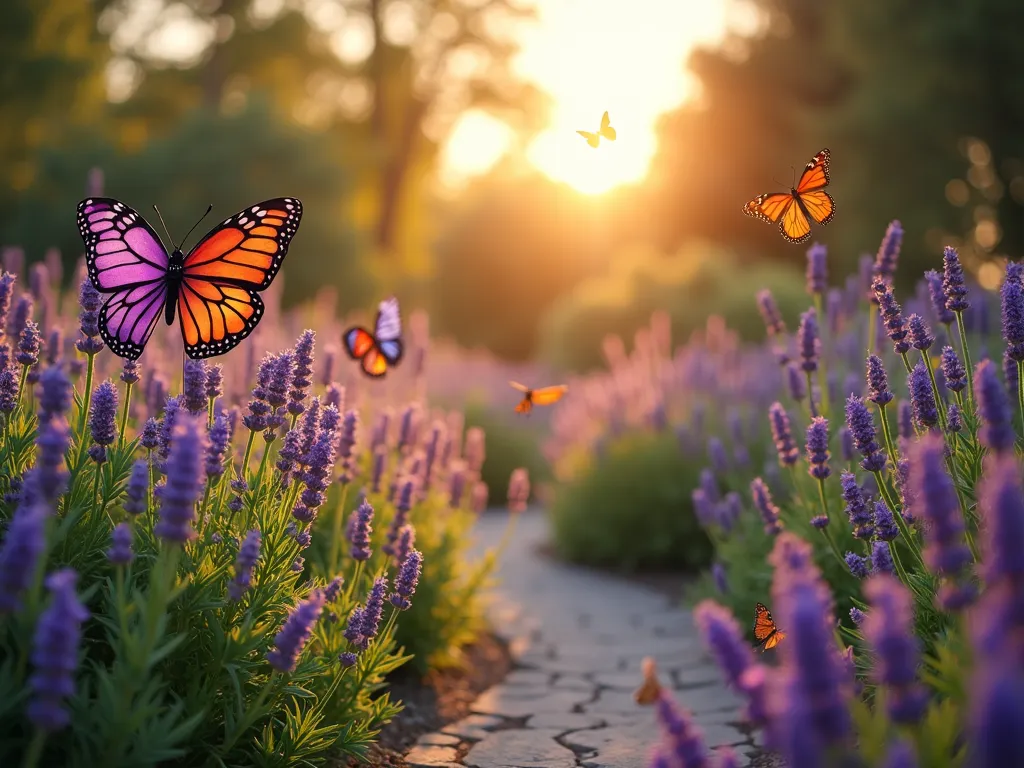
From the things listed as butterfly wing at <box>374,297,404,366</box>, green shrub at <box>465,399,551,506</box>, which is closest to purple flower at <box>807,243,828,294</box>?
butterfly wing at <box>374,297,404,366</box>

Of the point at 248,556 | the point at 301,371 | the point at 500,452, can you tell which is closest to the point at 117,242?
the point at 301,371

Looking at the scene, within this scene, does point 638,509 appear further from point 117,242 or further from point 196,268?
point 117,242

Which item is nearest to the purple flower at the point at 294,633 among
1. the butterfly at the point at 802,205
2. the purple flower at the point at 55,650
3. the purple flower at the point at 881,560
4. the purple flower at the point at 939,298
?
the purple flower at the point at 55,650

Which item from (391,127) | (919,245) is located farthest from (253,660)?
(391,127)

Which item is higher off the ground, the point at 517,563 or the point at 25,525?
the point at 25,525

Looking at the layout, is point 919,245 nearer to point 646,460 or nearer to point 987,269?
point 987,269

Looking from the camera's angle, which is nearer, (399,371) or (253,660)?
(253,660)

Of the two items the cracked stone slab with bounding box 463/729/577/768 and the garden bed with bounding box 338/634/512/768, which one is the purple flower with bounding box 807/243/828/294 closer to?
the cracked stone slab with bounding box 463/729/577/768
